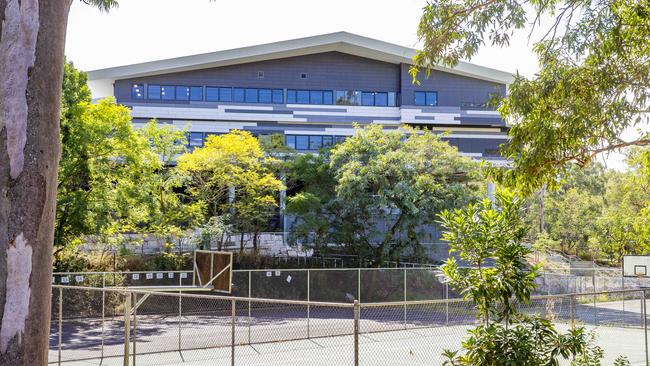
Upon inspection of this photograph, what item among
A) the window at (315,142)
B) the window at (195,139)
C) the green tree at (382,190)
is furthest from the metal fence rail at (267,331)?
the window at (195,139)

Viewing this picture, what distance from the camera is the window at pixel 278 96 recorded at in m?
51.6

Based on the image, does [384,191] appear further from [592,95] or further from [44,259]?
[44,259]

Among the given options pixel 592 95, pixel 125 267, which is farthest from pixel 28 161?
pixel 125 267

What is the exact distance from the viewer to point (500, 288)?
31.6ft

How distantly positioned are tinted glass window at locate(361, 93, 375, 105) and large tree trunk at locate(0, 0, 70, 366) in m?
47.5

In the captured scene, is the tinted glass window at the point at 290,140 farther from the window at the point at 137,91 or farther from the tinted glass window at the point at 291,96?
the window at the point at 137,91

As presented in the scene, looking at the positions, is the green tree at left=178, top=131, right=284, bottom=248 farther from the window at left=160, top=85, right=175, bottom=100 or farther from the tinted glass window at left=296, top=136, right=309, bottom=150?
the window at left=160, top=85, right=175, bottom=100

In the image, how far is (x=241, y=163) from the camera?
1457 inches

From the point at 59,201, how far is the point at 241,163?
11835mm

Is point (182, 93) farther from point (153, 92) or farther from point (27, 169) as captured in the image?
point (27, 169)

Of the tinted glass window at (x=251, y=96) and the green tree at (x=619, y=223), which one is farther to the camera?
the tinted glass window at (x=251, y=96)

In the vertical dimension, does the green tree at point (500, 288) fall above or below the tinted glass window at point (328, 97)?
below

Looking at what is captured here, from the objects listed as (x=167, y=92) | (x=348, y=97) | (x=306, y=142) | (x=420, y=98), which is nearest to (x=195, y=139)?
(x=167, y=92)

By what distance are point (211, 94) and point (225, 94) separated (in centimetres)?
107
